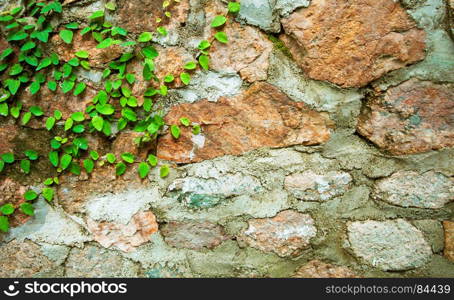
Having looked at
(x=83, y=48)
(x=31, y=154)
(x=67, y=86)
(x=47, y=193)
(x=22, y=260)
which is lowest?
(x=22, y=260)

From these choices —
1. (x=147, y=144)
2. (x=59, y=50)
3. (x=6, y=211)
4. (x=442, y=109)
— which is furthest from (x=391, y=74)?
(x=6, y=211)

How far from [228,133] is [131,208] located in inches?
15.5

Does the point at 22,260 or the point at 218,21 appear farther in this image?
the point at 22,260

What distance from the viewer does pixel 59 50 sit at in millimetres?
1001

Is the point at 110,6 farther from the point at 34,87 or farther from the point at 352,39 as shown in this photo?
the point at 352,39

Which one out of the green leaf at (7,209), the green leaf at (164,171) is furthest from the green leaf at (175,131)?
the green leaf at (7,209)

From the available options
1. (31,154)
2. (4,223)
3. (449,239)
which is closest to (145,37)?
(31,154)

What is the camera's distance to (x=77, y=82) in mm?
1009

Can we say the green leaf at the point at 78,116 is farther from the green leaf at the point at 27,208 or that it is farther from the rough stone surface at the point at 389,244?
the rough stone surface at the point at 389,244

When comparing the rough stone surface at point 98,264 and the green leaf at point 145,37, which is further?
the rough stone surface at point 98,264

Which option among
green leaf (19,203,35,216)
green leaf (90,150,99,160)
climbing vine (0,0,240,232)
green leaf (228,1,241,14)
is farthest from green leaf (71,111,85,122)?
green leaf (228,1,241,14)

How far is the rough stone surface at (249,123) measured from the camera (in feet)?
3.32

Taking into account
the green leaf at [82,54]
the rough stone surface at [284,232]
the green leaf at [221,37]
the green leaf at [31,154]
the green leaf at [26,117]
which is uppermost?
the green leaf at [221,37]

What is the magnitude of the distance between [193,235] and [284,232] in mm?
294
